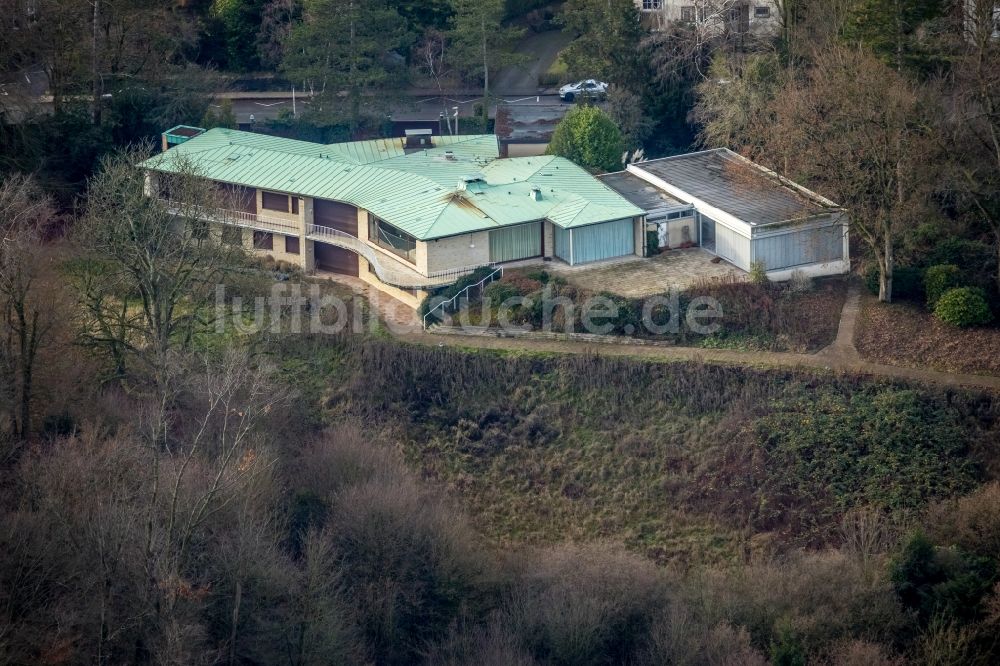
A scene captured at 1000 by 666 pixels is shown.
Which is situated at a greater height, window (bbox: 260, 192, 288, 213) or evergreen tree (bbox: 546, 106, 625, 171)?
evergreen tree (bbox: 546, 106, 625, 171)

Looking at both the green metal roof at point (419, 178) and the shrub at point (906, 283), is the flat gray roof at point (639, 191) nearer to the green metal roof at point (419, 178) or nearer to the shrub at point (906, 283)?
the green metal roof at point (419, 178)

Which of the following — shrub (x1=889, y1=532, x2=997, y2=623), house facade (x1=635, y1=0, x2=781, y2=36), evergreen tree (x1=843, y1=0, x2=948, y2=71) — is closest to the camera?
shrub (x1=889, y1=532, x2=997, y2=623)

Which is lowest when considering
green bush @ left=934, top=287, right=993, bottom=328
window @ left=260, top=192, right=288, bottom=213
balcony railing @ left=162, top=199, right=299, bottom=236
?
green bush @ left=934, top=287, right=993, bottom=328

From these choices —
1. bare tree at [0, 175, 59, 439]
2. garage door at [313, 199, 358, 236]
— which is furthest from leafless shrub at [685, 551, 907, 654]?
garage door at [313, 199, 358, 236]

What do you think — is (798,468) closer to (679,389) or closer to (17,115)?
(679,389)

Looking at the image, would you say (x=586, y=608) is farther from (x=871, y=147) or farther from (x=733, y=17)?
(x=733, y=17)

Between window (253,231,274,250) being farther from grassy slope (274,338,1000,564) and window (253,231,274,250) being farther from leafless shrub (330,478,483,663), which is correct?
leafless shrub (330,478,483,663)
